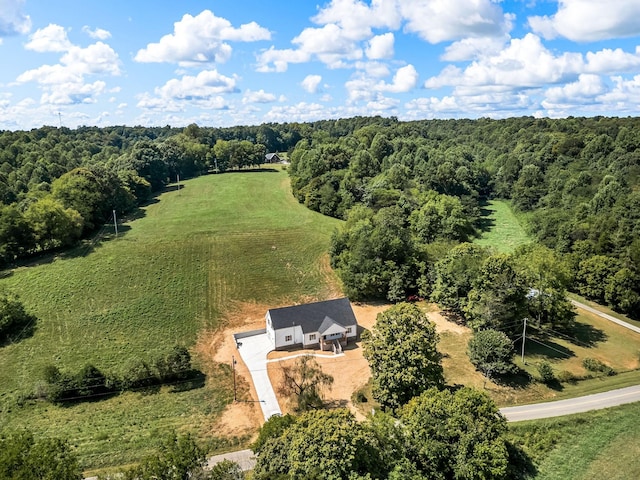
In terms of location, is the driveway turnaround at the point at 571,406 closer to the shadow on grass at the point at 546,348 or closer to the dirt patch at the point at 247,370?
the shadow on grass at the point at 546,348

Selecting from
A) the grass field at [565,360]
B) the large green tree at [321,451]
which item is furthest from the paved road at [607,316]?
the large green tree at [321,451]

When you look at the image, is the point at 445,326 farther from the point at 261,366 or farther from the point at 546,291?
the point at 261,366

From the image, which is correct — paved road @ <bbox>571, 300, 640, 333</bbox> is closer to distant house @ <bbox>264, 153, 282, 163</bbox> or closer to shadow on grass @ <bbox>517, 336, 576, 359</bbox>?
shadow on grass @ <bbox>517, 336, 576, 359</bbox>

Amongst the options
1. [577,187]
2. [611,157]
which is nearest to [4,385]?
[577,187]

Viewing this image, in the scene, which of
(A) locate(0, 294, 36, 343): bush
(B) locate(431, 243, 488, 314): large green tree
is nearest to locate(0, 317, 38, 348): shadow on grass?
(A) locate(0, 294, 36, 343): bush

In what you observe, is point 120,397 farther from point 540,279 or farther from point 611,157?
point 611,157

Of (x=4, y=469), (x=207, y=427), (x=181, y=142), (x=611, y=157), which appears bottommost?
(x=207, y=427)
